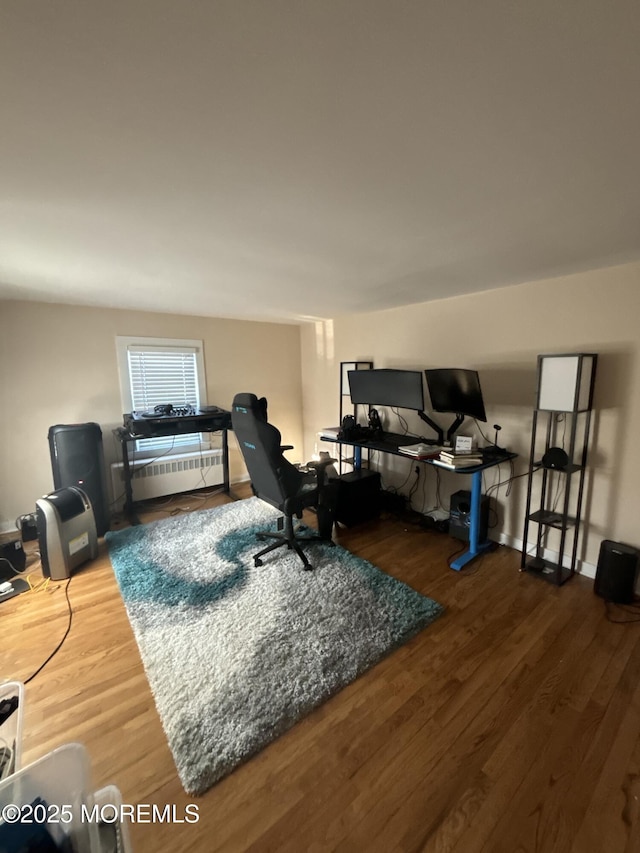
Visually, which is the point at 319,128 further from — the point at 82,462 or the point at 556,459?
the point at 82,462

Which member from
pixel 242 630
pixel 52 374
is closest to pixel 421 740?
pixel 242 630

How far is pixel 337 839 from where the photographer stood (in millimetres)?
1123

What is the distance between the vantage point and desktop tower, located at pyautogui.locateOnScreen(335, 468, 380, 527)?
128 inches

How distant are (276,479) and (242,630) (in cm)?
95

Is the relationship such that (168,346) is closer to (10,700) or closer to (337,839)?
(10,700)

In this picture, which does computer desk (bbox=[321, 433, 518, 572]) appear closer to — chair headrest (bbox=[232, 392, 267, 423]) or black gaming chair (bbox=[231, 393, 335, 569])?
black gaming chair (bbox=[231, 393, 335, 569])

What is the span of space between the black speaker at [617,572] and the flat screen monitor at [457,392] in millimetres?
1152

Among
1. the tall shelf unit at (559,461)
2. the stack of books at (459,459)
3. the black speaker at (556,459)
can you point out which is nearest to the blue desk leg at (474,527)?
the stack of books at (459,459)

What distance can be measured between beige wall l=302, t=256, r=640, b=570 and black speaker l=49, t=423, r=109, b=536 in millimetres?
2976

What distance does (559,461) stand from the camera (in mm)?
2352

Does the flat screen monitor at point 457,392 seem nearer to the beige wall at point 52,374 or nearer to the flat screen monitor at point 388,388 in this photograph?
the flat screen monitor at point 388,388

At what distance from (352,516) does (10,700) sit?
256cm

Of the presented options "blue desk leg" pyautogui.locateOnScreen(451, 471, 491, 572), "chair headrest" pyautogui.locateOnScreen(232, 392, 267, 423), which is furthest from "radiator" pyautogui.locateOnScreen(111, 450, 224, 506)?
"blue desk leg" pyautogui.locateOnScreen(451, 471, 491, 572)

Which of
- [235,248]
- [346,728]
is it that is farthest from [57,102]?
[346,728]
